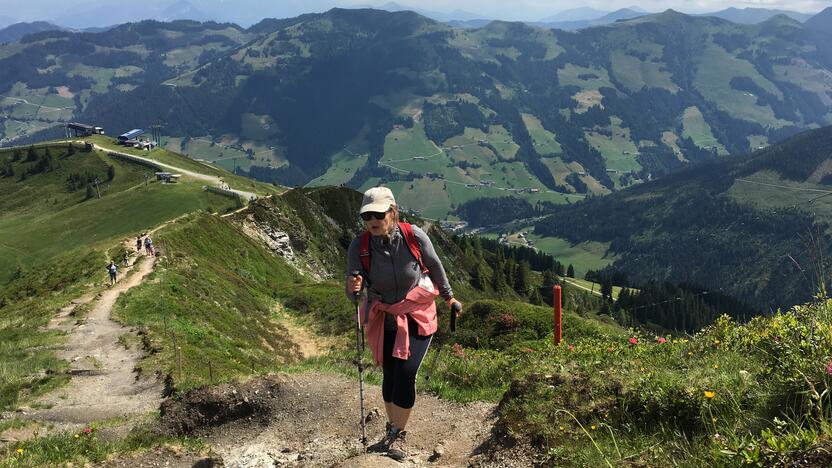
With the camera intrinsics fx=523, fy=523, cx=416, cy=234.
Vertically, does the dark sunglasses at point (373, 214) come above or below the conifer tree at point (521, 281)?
above

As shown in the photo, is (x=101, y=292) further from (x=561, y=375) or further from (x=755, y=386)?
(x=755, y=386)

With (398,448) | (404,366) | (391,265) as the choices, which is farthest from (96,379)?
(391,265)

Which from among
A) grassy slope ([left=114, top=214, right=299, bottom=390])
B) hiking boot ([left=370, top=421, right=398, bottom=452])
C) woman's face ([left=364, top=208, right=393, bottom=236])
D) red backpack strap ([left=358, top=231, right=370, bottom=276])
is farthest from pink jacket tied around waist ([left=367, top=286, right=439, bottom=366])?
grassy slope ([left=114, top=214, right=299, bottom=390])

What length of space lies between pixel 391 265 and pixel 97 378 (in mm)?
20781

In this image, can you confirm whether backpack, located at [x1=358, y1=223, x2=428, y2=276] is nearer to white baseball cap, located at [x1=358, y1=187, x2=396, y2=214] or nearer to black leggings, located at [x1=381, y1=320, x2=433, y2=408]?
white baseball cap, located at [x1=358, y1=187, x2=396, y2=214]

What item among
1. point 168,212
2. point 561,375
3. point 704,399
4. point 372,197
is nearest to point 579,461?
point 704,399

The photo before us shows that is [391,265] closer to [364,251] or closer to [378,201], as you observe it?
[364,251]

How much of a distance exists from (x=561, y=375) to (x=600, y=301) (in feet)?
628

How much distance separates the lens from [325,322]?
151ft

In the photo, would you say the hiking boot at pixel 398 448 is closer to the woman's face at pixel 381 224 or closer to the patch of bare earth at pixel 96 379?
the woman's face at pixel 381 224

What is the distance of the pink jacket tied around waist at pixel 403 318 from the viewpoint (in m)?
9.38

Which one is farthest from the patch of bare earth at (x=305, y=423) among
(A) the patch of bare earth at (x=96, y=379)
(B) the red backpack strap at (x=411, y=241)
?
(A) the patch of bare earth at (x=96, y=379)

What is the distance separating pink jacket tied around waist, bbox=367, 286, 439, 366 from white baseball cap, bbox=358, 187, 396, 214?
1617 millimetres

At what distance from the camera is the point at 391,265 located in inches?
368
